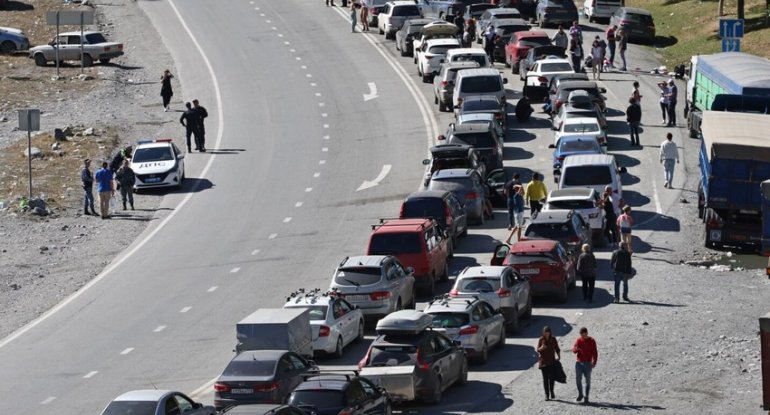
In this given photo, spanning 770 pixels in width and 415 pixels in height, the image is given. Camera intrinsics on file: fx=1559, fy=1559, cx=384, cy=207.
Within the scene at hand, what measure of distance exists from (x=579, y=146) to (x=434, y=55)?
16.2m

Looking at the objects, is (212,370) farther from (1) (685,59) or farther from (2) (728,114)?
(1) (685,59)

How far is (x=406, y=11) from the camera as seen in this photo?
69.2m

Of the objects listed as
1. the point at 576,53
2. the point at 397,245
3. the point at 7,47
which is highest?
the point at 576,53

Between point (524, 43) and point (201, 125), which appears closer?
point (201, 125)

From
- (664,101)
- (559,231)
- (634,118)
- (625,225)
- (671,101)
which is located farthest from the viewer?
(664,101)

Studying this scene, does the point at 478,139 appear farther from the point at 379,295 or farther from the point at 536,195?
the point at 379,295

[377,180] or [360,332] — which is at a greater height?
[360,332]

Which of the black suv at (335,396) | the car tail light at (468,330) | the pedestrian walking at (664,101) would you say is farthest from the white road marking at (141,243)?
the pedestrian walking at (664,101)

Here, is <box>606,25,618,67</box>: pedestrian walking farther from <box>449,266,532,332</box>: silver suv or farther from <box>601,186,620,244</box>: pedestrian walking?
<box>449,266,532,332</box>: silver suv

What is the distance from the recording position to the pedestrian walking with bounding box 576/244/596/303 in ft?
110

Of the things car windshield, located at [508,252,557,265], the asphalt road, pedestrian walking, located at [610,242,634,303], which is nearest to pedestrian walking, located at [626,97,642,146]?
the asphalt road

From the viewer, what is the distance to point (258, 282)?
3697 cm

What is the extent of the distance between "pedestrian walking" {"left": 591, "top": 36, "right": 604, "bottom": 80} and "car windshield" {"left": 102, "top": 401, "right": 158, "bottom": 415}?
1575 inches

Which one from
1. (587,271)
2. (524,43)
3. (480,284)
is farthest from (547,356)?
(524,43)
